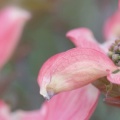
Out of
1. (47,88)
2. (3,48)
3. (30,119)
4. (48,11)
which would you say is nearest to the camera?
(47,88)

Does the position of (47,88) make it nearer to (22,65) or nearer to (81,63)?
(81,63)

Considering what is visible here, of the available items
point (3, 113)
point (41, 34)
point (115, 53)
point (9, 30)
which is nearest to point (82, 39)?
point (115, 53)

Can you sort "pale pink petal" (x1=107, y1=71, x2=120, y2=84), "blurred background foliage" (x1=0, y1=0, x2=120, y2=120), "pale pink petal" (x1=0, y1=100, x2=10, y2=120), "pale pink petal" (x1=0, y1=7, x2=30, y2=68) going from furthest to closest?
"blurred background foliage" (x1=0, y1=0, x2=120, y2=120) < "pale pink petal" (x1=0, y1=7, x2=30, y2=68) < "pale pink petal" (x1=0, y1=100, x2=10, y2=120) < "pale pink petal" (x1=107, y1=71, x2=120, y2=84)

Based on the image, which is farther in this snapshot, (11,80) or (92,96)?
(11,80)

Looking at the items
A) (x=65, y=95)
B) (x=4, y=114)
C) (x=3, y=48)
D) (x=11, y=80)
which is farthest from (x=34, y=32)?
(x=65, y=95)

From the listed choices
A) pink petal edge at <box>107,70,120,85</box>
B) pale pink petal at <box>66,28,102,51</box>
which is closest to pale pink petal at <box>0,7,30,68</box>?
pale pink petal at <box>66,28,102,51</box>

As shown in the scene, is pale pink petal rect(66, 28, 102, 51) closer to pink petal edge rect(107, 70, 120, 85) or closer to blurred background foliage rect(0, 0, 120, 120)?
pink petal edge rect(107, 70, 120, 85)
